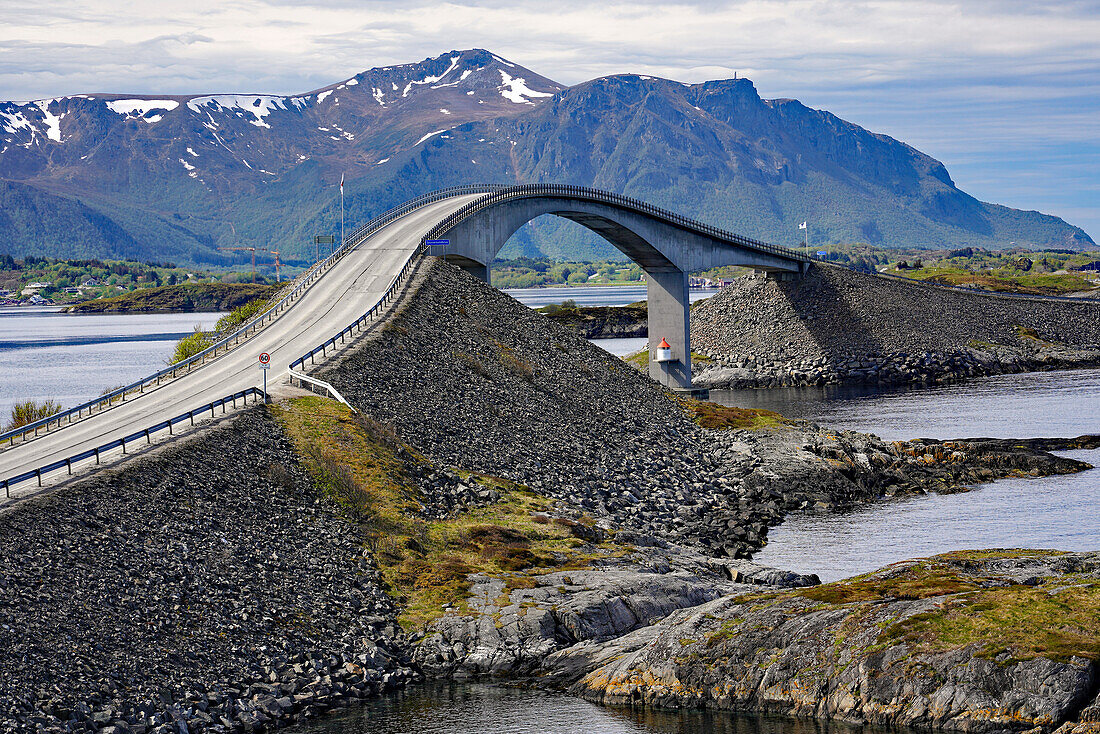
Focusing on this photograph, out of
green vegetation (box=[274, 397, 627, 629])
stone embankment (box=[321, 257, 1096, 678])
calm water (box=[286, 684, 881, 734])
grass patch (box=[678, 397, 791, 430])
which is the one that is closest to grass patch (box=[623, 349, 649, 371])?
grass patch (box=[678, 397, 791, 430])

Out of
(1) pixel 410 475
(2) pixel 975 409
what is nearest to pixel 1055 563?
(1) pixel 410 475

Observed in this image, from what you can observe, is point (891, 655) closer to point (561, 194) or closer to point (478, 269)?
point (478, 269)

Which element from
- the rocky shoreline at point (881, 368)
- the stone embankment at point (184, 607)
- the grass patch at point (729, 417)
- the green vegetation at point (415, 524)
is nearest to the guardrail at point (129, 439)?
the stone embankment at point (184, 607)

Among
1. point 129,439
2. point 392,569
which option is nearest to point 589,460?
point 392,569

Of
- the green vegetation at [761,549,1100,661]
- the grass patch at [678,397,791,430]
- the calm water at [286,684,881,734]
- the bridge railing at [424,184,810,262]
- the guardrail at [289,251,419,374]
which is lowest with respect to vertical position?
the calm water at [286,684,881,734]

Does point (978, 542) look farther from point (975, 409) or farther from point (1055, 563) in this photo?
point (975, 409)

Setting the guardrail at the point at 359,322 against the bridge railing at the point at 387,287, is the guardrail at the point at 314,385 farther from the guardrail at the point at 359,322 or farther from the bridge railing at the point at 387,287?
the bridge railing at the point at 387,287

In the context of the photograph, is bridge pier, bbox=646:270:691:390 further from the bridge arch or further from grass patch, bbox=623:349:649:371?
grass patch, bbox=623:349:649:371
